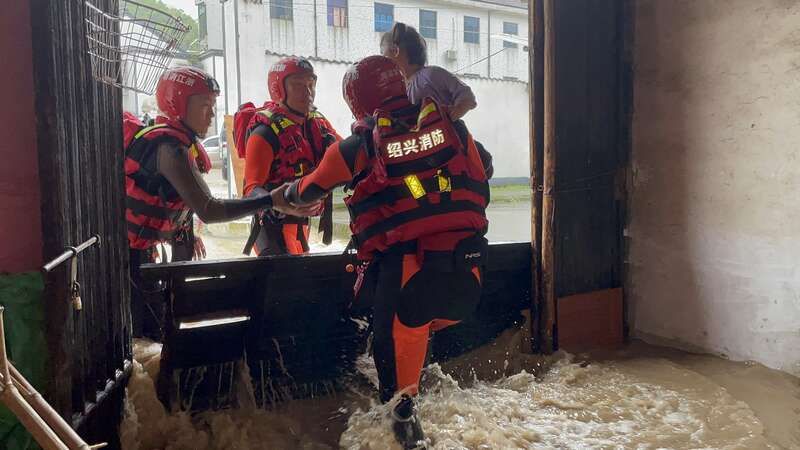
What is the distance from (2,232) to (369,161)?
1.46 metres

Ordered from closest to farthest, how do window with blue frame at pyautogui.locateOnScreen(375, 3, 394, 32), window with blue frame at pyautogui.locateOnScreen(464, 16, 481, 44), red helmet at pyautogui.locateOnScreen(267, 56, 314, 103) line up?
red helmet at pyautogui.locateOnScreen(267, 56, 314, 103) < window with blue frame at pyautogui.locateOnScreen(375, 3, 394, 32) < window with blue frame at pyautogui.locateOnScreen(464, 16, 481, 44)

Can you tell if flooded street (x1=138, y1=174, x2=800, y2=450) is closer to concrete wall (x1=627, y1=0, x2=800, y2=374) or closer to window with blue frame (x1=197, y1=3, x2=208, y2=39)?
concrete wall (x1=627, y1=0, x2=800, y2=374)

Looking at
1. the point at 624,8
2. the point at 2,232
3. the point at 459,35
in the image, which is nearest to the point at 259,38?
the point at 459,35

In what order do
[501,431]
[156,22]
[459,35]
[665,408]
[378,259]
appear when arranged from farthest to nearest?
1. [459,35]
2. [665,408]
3. [501,431]
4. [378,259]
5. [156,22]

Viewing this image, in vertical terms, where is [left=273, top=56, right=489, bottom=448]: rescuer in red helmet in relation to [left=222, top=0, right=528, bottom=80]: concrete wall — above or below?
below

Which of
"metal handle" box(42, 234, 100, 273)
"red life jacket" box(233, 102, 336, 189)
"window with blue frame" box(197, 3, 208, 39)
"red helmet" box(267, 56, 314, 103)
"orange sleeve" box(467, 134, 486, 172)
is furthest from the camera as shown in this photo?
"window with blue frame" box(197, 3, 208, 39)

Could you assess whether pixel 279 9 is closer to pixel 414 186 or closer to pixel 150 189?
pixel 150 189

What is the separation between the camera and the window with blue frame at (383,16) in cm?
1733

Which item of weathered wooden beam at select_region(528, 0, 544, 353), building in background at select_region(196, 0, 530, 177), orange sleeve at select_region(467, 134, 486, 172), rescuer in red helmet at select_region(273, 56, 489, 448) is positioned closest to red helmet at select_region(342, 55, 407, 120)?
rescuer in red helmet at select_region(273, 56, 489, 448)

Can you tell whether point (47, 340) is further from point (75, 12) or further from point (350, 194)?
point (350, 194)

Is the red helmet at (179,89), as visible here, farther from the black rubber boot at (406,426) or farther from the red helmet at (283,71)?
the black rubber boot at (406,426)

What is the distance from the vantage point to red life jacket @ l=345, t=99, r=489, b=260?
2.68 meters

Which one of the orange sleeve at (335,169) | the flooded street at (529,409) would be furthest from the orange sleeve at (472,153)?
the flooded street at (529,409)

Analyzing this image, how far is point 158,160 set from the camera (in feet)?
9.85
